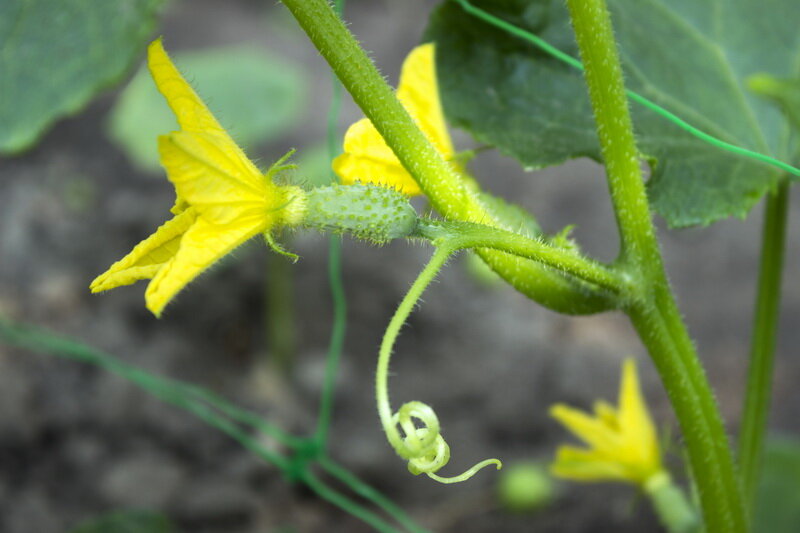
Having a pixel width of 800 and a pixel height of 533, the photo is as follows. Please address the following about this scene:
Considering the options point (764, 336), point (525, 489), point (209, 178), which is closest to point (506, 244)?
point (209, 178)

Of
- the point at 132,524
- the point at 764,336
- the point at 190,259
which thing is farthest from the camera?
the point at 132,524

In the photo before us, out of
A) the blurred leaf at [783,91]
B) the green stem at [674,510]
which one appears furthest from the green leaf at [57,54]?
the green stem at [674,510]

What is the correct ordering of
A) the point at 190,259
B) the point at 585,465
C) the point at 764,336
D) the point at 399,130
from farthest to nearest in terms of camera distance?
1. the point at 585,465
2. the point at 764,336
3. the point at 399,130
4. the point at 190,259

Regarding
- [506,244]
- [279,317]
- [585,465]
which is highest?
[279,317]

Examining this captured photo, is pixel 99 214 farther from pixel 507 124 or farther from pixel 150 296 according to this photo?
pixel 150 296

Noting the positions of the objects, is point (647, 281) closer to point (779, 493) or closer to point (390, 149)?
point (390, 149)

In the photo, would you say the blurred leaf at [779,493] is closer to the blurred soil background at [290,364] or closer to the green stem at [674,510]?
the green stem at [674,510]

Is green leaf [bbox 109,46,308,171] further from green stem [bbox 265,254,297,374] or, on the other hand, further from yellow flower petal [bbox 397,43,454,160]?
yellow flower petal [bbox 397,43,454,160]

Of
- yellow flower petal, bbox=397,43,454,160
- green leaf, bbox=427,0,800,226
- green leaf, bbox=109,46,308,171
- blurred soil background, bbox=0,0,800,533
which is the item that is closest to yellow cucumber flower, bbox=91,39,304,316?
yellow flower petal, bbox=397,43,454,160

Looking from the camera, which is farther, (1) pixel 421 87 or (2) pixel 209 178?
(1) pixel 421 87
